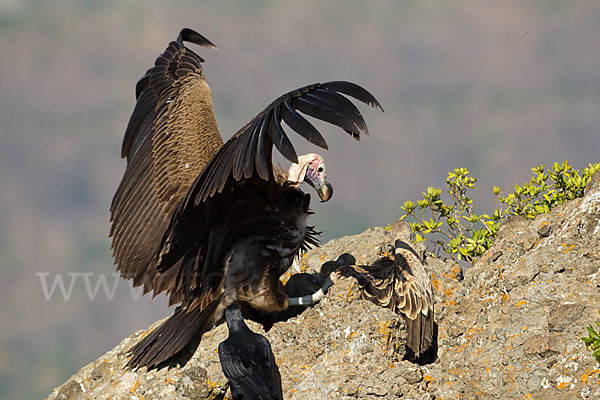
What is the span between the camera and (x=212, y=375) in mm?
4203

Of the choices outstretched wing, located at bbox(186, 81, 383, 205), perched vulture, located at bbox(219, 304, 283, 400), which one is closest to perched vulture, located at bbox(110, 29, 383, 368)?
outstretched wing, located at bbox(186, 81, 383, 205)

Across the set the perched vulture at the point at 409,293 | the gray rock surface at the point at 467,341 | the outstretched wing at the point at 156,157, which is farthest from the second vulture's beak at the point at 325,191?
the outstretched wing at the point at 156,157

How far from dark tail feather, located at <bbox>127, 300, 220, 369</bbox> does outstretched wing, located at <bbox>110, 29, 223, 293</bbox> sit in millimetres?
568

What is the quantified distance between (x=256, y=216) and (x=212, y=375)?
120 cm

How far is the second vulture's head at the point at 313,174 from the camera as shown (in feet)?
16.5

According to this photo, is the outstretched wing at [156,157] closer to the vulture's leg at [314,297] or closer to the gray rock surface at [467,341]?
the gray rock surface at [467,341]

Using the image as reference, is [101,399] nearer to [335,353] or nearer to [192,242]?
[192,242]

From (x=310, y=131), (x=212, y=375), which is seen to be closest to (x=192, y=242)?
(x=212, y=375)

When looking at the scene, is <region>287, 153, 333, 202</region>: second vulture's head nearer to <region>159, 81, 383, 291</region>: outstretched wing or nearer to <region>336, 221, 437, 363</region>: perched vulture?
<region>336, 221, 437, 363</region>: perched vulture

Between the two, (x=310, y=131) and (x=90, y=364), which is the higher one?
(x=310, y=131)

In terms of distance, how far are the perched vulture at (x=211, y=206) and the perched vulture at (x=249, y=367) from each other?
0.54m

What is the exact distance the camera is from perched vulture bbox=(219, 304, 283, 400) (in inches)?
150

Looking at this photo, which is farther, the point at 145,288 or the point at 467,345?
the point at 145,288

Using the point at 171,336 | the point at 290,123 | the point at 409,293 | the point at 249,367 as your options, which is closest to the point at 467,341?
the point at 409,293
